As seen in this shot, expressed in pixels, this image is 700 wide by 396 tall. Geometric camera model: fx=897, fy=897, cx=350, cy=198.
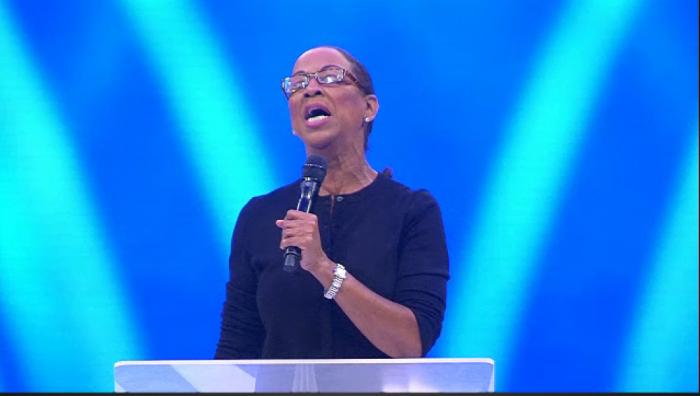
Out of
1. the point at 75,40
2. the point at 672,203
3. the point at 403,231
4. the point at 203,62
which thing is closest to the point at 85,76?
the point at 75,40

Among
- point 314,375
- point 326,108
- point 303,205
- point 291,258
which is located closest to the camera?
point 314,375

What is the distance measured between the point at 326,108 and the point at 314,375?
1113mm

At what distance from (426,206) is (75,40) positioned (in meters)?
1.42

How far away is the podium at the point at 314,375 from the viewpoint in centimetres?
146

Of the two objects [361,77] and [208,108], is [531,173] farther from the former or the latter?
[208,108]

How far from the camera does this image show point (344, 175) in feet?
8.21

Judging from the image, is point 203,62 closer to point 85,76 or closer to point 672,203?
point 85,76

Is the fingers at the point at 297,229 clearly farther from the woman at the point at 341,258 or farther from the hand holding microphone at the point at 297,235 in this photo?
the woman at the point at 341,258

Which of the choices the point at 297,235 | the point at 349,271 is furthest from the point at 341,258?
the point at 297,235

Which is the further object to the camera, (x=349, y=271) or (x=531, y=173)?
(x=531, y=173)

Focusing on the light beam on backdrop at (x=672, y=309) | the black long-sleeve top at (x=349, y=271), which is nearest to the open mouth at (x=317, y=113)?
the black long-sleeve top at (x=349, y=271)

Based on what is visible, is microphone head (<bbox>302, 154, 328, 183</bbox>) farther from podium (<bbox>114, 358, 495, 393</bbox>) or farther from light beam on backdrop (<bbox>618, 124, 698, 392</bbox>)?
light beam on backdrop (<bbox>618, 124, 698, 392</bbox>)

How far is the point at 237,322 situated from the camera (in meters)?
2.39

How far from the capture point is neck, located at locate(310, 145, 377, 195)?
98.3 inches
